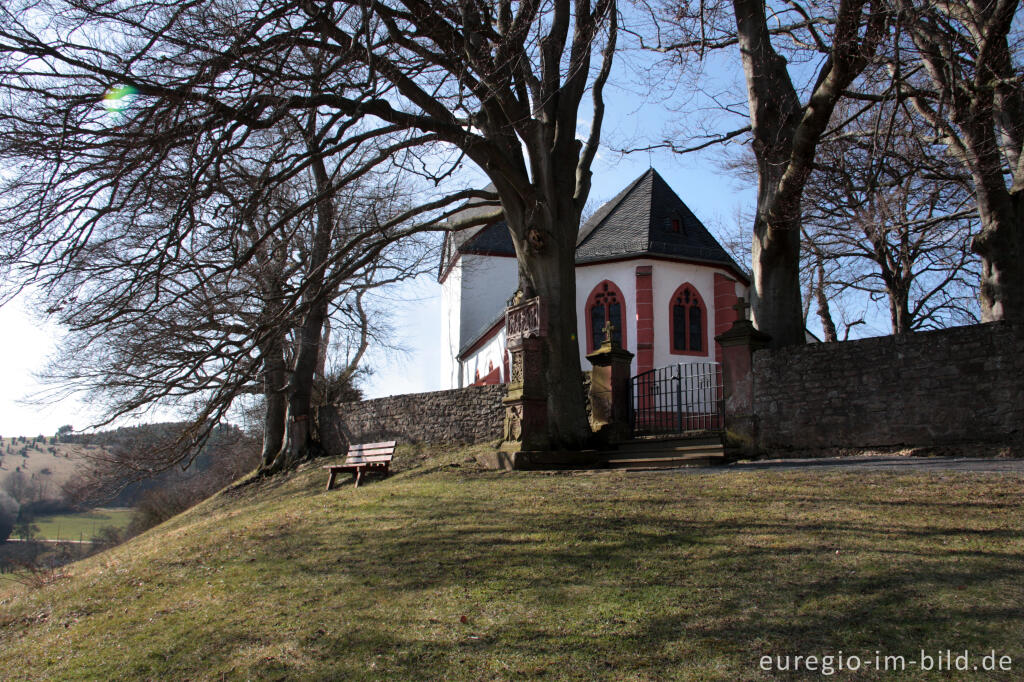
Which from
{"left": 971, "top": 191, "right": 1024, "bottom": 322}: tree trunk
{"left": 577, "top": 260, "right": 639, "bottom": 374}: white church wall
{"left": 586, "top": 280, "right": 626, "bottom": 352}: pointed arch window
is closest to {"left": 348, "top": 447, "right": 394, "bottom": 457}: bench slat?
{"left": 577, "top": 260, "right": 639, "bottom": 374}: white church wall

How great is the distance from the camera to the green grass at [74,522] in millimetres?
56750

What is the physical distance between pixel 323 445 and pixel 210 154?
49.7 ft

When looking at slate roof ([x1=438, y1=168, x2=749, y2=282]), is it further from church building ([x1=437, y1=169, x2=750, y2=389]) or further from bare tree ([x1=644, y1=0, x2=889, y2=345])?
bare tree ([x1=644, y1=0, x2=889, y2=345])

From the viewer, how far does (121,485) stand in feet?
44.9

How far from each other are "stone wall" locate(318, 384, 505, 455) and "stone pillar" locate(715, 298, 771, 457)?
5303 mm

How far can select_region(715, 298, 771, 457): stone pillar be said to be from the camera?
12.8 metres

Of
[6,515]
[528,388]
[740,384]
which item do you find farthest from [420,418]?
[6,515]

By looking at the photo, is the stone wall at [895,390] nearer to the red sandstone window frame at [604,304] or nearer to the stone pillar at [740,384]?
the stone pillar at [740,384]

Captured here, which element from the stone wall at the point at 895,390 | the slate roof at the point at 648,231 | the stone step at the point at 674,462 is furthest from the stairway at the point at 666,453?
the slate roof at the point at 648,231

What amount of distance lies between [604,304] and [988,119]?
1374 centimetres

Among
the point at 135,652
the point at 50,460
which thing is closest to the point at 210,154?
the point at 135,652

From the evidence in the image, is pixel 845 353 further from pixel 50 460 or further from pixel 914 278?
pixel 50 460

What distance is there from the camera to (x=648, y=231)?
25297mm

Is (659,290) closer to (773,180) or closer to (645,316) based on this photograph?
(645,316)
